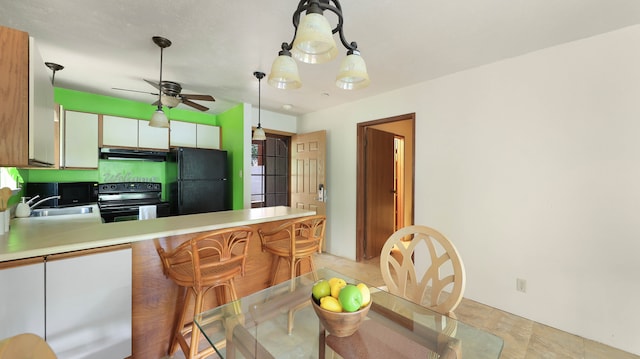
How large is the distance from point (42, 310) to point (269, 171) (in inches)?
135

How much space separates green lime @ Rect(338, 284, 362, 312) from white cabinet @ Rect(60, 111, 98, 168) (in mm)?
3868

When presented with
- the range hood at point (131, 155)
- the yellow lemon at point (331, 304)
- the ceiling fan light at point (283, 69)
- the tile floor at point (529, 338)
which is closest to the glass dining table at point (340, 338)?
the yellow lemon at point (331, 304)

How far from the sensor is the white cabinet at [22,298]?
1199mm

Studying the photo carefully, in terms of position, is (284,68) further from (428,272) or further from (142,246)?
(142,246)

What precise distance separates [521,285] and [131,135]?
4.93 metres

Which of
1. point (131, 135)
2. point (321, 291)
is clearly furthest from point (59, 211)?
point (321, 291)

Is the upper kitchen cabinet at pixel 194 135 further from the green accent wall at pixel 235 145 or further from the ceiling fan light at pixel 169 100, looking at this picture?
the ceiling fan light at pixel 169 100

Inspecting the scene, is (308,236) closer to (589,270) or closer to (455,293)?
(455,293)

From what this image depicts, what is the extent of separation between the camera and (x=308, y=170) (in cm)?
418

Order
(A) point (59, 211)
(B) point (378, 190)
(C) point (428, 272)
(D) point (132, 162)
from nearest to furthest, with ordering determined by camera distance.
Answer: (C) point (428, 272) < (A) point (59, 211) < (D) point (132, 162) < (B) point (378, 190)

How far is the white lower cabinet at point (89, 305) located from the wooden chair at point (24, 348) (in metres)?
1.02

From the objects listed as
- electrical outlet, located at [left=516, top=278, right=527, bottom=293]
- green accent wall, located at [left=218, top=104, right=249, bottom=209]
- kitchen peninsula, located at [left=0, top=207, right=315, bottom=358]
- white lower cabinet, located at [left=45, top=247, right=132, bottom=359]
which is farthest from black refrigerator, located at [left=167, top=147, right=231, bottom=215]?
electrical outlet, located at [left=516, top=278, right=527, bottom=293]

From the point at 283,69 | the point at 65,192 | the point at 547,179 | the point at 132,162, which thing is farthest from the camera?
the point at 132,162

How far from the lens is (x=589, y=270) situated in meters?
1.95
